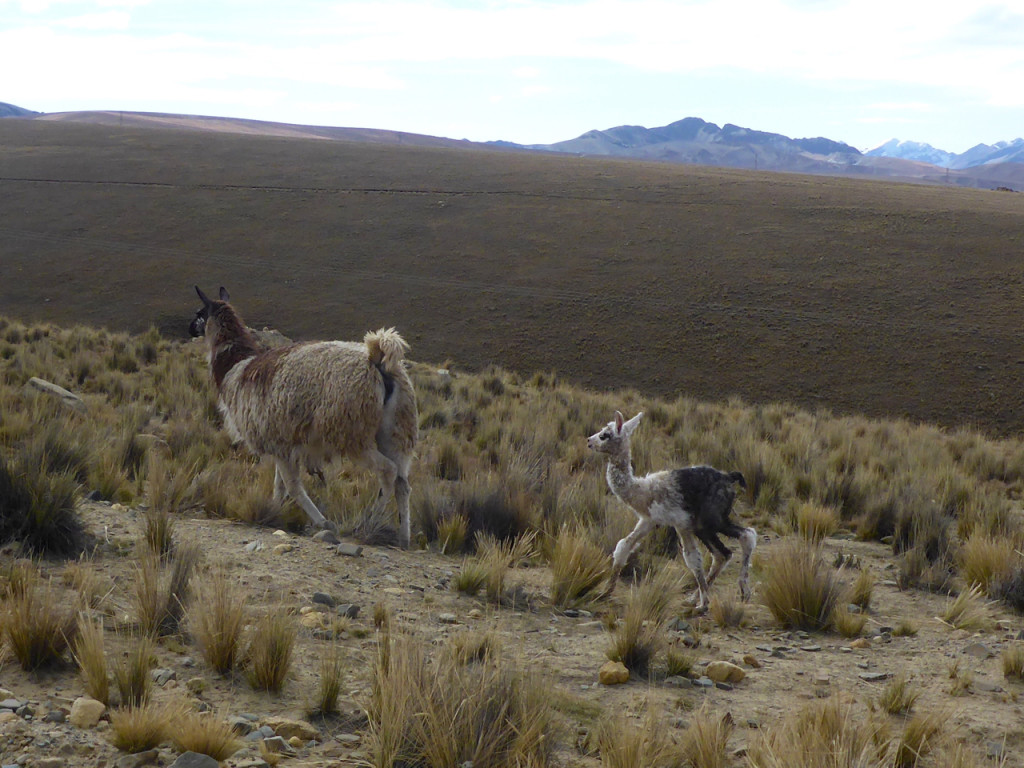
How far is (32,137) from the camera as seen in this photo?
74875 millimetres

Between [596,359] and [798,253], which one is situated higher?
[798,253]

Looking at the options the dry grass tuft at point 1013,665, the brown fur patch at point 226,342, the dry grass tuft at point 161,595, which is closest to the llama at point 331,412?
the brown fur patch at point 226,342

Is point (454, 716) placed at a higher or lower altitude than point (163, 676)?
higher

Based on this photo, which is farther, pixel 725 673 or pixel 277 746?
pixel 725 673

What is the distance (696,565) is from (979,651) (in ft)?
6.03

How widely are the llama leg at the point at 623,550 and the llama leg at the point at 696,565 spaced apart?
0.31 m

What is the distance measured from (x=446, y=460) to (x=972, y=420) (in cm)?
1936

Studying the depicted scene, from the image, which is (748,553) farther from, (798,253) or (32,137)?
(32,137)

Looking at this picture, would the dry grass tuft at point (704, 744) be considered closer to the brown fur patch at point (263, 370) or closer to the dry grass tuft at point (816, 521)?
the brown fur patch at point (263, 370)

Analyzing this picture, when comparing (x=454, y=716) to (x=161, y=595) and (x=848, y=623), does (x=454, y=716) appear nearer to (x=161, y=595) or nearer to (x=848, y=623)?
(x=161, y=595)

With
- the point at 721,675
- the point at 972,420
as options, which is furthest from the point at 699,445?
the point at 972,420

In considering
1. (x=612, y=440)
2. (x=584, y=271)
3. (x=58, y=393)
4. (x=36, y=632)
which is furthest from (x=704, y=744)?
(x=584, y=271)

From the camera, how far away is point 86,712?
358 centimetres

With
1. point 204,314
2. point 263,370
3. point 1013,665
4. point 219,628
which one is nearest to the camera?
point 219,628
